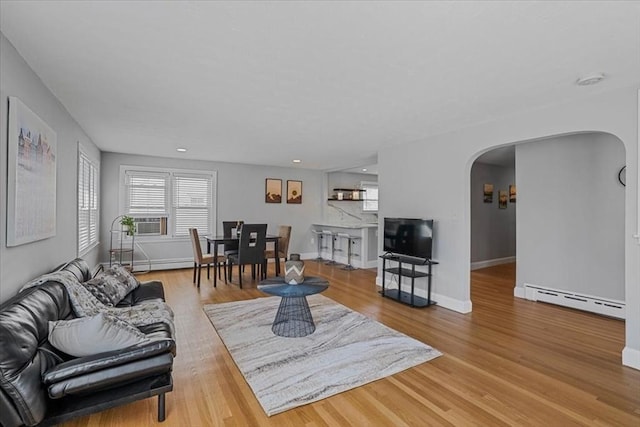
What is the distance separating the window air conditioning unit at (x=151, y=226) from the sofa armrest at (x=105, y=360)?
5.42 meters

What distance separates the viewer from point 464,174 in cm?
412

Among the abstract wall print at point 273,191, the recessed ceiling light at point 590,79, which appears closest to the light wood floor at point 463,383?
the recessed ceiling light at point 590,79

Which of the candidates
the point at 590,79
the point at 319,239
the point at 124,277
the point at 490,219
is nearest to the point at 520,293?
the point at 490,219

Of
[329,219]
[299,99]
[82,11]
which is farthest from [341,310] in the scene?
[329,219]

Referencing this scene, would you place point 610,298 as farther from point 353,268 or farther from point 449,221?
point 353,268

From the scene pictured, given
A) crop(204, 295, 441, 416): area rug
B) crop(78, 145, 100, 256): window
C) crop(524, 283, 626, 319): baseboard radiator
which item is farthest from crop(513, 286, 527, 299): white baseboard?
crop(78, 145, 100, 256): window

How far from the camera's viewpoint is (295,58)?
7.39 feet

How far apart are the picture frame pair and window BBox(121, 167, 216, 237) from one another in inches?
53.5

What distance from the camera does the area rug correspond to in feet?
7.75

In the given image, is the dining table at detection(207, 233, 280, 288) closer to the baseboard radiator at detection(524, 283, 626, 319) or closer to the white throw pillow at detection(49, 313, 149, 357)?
the white throw pillow at detection(49, 313, 149, 357)

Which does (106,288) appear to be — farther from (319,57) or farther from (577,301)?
(577,301)

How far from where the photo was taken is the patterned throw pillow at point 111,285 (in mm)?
2887

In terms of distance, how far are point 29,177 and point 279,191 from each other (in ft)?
19.4

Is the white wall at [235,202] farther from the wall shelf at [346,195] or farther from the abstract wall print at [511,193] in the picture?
the abstract wall print at [511,193]
